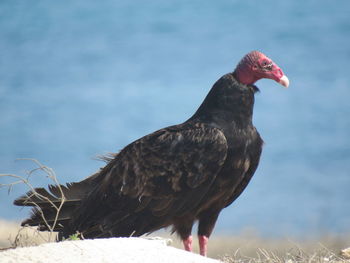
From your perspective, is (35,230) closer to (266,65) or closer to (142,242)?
(142,242)

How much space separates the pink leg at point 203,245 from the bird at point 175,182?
1 centimetres

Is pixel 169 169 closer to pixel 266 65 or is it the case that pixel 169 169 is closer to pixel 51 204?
pixel 51 204

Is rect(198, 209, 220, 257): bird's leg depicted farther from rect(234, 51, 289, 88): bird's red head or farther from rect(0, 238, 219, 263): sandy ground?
rect(0, 238, 219, 263): sandy ground

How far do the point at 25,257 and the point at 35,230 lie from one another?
1.57m

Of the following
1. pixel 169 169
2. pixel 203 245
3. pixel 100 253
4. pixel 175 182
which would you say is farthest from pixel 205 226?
pixel 100 253

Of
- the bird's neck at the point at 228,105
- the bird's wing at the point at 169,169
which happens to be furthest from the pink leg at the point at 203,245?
the bird's neck at the point at 228,105

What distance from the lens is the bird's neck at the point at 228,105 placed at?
5.93 m

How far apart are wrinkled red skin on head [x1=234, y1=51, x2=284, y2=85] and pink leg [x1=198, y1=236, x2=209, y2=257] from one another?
5.33 ft

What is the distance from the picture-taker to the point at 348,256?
5.80m

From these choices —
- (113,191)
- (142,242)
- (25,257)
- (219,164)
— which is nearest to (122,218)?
(113,191)

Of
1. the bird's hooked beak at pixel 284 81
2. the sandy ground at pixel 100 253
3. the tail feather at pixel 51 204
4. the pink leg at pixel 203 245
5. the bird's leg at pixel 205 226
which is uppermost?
the bird's hooked beak at pixel 284 81

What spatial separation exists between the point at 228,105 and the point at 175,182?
922 millimetres

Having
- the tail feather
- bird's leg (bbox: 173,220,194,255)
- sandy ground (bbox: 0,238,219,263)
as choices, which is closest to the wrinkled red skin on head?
bird's leg (bbox: 173,220,194,255)

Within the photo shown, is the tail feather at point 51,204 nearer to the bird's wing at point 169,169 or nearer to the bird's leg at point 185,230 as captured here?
the bird's wing at point 169,169
